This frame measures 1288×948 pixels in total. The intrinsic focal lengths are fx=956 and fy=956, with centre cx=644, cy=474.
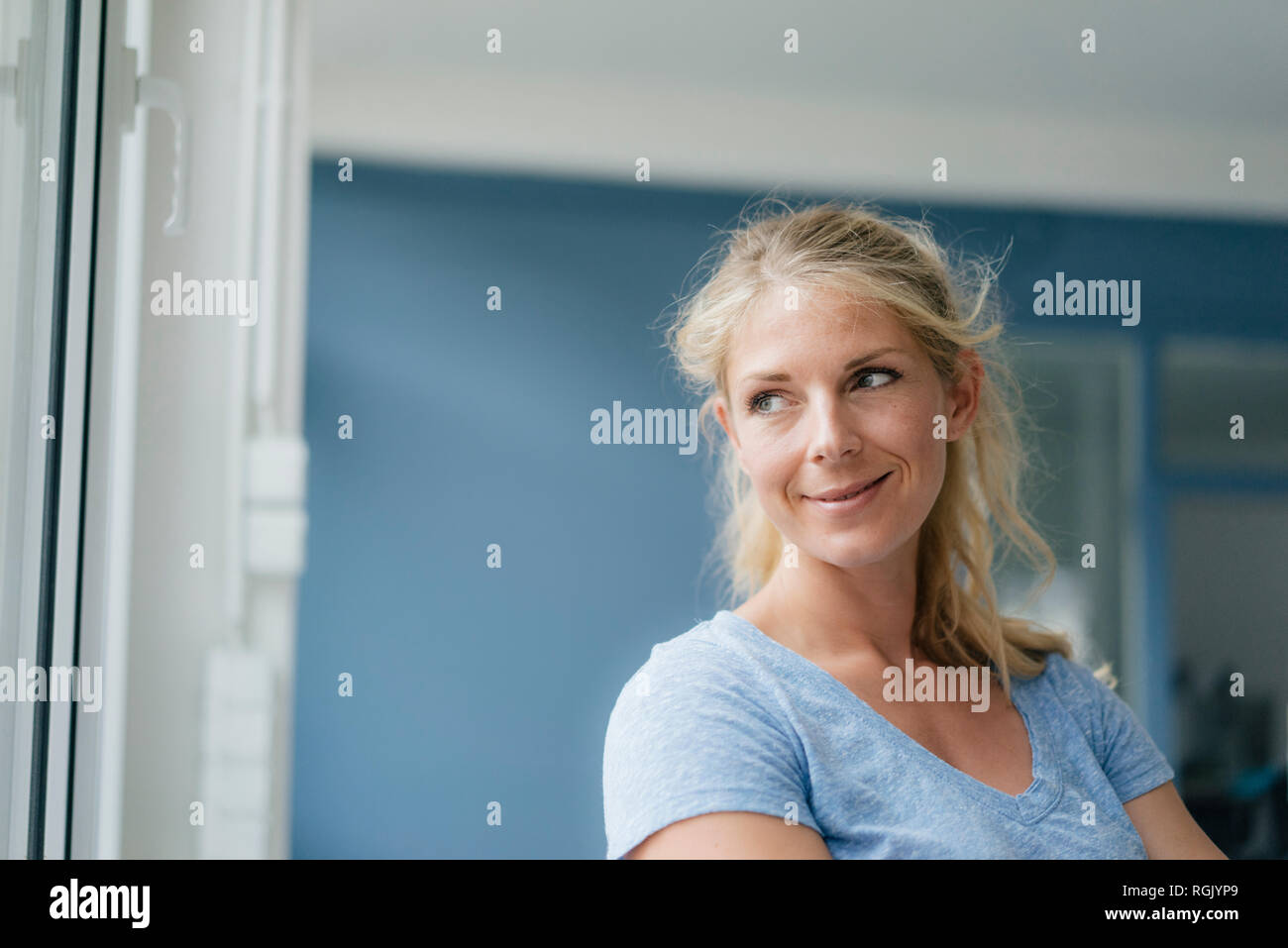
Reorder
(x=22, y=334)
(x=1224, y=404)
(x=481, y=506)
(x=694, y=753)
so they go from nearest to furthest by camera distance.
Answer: (x=694, y=753) < (x=22, y=334) < (x=481, y=506) < (x=1224, y=404)

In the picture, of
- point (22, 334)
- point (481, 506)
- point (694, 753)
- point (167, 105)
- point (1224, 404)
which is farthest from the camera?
point (1224, 404)

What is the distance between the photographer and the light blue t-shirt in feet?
1.68

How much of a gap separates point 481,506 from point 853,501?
140 centimetres

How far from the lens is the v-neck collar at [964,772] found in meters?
0.57

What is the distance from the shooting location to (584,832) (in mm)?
1899

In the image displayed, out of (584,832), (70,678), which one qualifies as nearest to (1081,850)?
(70,678)

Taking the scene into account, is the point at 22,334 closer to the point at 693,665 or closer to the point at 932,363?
the point at 693,665

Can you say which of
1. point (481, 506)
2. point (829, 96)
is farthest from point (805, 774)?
point (829, 96)

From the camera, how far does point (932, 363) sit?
67 centimetres

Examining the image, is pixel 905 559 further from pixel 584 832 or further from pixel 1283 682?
pixel 1283 682

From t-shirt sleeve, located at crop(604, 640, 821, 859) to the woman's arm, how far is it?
0.26m

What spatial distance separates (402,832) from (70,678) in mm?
1369

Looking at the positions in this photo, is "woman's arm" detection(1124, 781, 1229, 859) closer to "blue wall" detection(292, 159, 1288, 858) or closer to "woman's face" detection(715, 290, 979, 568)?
"woman's face" detection(715, 290, 979, 568)

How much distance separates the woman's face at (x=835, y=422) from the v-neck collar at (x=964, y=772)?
0.29 ft
